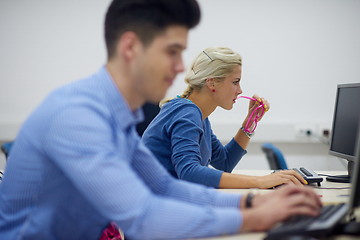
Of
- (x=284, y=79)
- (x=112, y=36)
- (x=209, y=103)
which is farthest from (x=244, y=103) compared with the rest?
(x=112, y=36)

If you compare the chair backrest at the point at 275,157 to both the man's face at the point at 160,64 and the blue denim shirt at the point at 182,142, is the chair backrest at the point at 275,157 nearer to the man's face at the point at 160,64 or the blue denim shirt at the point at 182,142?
the blue denim shirt at the point at 182,142

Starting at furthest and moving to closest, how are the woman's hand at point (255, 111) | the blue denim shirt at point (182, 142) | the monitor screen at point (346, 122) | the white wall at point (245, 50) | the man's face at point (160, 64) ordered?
the white wall at point (245, 50) → the woman's hand at point (255, 111) → the monitor screen at point (346, 122) → the blue denim shirt at point (182, 142) → the man's face at point (160, 64)

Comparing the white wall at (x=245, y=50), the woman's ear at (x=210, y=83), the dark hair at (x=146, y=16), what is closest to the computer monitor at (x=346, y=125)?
the woman's ear at (x=210, y=83)

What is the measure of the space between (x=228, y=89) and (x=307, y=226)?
1171 mm

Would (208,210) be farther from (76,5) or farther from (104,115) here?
(76,5)

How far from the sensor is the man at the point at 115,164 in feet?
2.94

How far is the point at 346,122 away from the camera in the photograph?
1.99 m

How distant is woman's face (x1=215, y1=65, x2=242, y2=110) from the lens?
202 centimetres

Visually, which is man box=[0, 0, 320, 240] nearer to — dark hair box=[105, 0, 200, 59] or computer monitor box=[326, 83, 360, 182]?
dark hair box=[105, 0, 200, 59]

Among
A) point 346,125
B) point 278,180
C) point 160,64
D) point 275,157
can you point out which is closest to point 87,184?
point 160,64

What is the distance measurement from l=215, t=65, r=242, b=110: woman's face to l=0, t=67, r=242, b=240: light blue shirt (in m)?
0.91

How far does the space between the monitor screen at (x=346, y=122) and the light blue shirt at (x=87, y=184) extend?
99 cm

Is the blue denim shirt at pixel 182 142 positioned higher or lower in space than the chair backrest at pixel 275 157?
higher

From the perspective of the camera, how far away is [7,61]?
3.74 m
